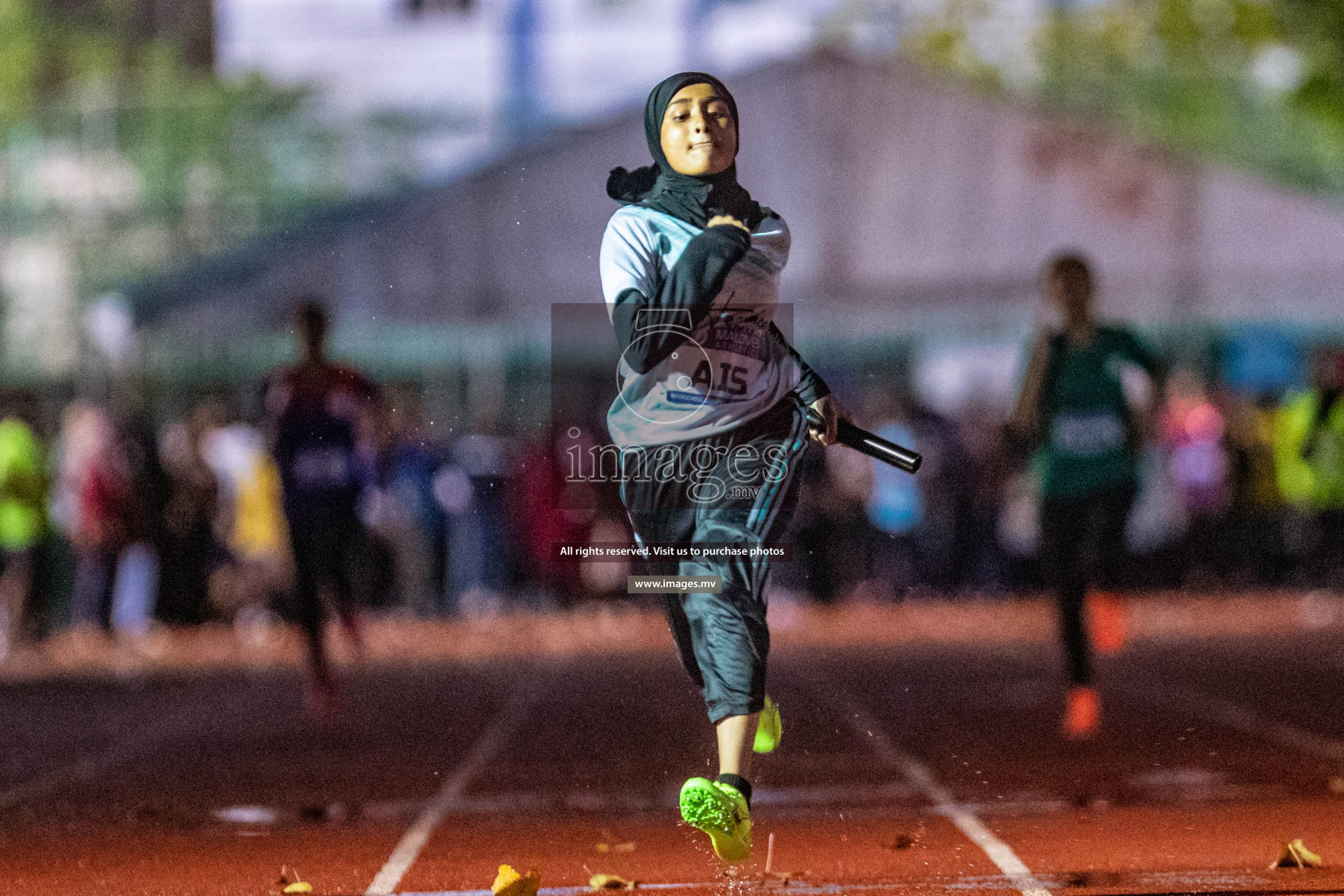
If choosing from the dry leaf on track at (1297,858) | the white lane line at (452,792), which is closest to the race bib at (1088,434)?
the white lane line at (452,792)

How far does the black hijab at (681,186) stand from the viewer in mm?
5012

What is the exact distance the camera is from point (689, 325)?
4953mm

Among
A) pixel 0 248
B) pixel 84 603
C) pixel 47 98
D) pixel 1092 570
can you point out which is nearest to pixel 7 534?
pixel 84 603

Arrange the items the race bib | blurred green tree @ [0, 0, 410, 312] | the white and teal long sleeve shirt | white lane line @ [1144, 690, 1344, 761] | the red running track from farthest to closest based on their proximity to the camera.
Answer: blurred green tree @ [0, 0, 410, 312]
the race bib
white lane line @ [1144, 690, 1344, 761]
the red running track
the white and teal long sleeve shirt

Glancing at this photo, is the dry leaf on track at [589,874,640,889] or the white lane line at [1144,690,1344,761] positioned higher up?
the dry leaf on track at [589,874,640,889]

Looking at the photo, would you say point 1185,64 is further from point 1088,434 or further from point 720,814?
point 720,814

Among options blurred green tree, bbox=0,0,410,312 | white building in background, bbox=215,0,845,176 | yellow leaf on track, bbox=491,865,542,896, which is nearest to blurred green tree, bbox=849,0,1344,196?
white building in background, bbox=215,0,845,176

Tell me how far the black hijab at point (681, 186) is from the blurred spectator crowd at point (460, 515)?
5.99 meters

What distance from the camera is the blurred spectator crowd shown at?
14.7 m

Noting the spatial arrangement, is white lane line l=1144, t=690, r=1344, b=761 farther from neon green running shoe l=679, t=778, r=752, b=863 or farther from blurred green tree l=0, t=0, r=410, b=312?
blurred green tree l=0, t=0, r=410, b=312

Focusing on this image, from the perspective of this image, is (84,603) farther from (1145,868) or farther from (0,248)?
(0,248)

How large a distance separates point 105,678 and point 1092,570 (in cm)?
751

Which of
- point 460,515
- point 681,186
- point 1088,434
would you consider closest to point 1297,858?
point 681,186

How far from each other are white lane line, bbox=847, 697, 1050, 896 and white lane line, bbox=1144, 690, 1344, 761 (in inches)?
70.3
